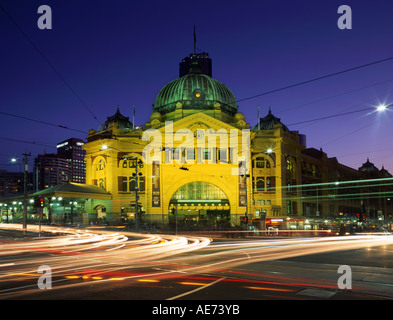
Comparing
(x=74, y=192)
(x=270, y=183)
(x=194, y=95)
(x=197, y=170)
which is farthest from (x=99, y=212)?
(x=270, y=183)

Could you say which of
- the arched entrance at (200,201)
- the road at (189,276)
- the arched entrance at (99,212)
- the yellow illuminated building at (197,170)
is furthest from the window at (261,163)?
the road at (189,276)

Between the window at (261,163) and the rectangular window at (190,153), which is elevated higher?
the rectangular window at (190,153)

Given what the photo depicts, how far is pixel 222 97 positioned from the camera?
78.2m

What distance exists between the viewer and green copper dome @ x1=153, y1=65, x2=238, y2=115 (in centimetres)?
7581

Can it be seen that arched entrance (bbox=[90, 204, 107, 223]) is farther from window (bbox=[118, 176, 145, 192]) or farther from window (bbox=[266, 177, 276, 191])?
window (bbox=[266, 177, 276, 191])

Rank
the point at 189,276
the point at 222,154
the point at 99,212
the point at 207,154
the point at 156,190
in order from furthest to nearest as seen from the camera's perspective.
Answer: the point at 99,212, the point at 222,154, the point at 207,154, the point at 156,190, the point at 189,276

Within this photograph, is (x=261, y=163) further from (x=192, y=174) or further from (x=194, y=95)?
(x=194, y=95)

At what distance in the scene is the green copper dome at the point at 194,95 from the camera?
75812mm

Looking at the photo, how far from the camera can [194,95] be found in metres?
76.1

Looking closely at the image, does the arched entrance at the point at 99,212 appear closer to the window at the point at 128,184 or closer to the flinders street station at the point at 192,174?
the flinders street station at the point at 192,174

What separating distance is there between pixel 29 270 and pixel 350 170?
10836cm

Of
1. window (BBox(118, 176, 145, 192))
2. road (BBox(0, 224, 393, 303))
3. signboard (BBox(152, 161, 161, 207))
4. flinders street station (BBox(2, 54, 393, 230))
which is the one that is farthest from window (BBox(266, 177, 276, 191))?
road (BBox(0, 224, 393, 303))

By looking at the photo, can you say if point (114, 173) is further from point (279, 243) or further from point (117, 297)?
point (117, 297)

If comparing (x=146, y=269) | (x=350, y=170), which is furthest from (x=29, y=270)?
(x=350, y=170)
